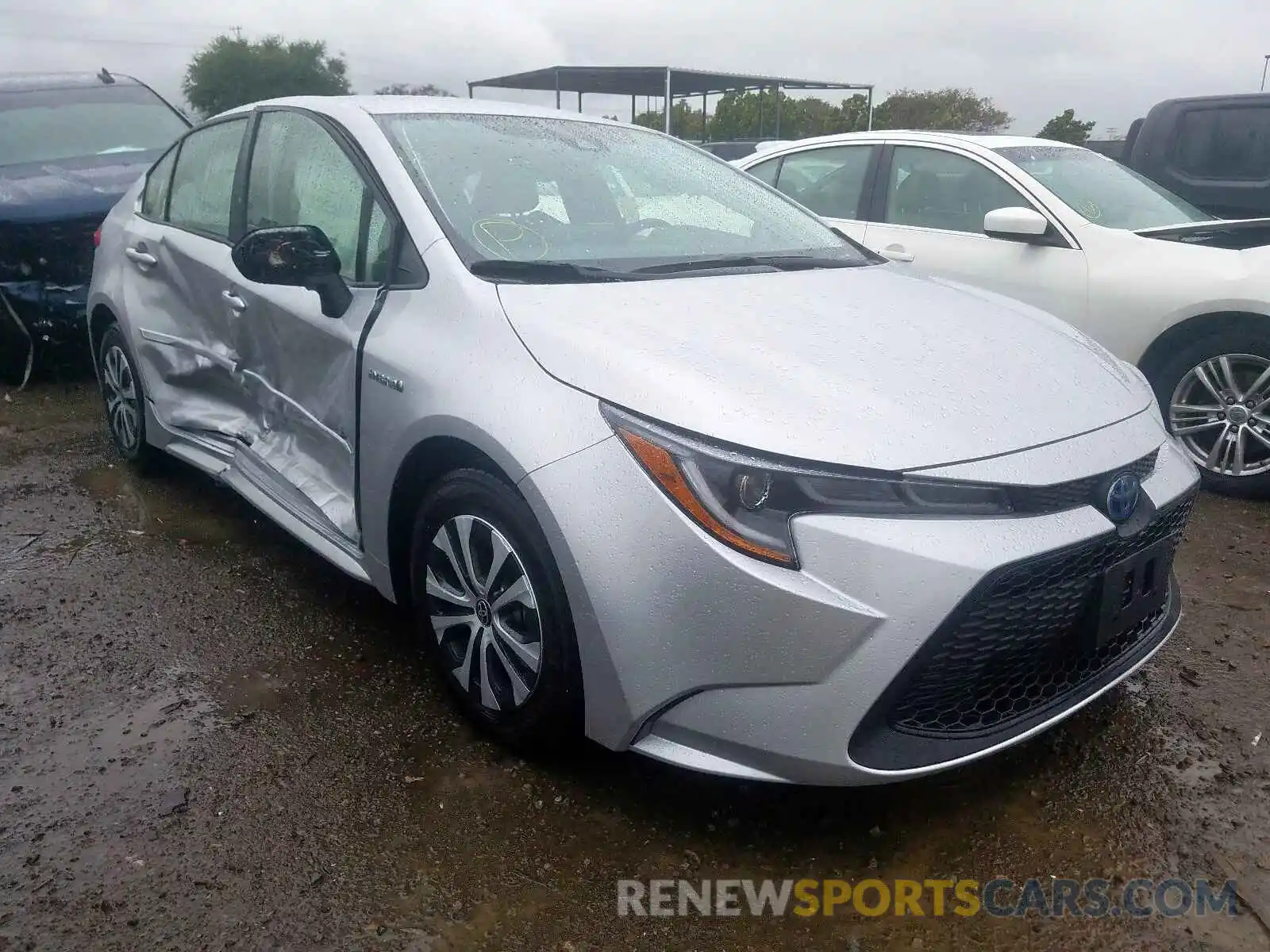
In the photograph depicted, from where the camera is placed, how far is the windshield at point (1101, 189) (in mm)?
4836

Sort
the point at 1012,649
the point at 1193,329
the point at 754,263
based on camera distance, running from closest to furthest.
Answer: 1. the point at 1012,649
2. the point at 754,263
3. the point at 1193,329

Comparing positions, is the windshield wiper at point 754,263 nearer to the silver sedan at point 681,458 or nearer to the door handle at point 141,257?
the silver sedan at point 681,458

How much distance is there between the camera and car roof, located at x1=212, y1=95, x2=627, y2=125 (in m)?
3.11

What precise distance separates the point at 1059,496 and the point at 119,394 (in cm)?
390

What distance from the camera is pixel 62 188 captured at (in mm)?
5867

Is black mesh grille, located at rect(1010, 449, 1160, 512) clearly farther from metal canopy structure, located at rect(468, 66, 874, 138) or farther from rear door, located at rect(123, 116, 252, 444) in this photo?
metal canopy structure, located at rect(468, 66, 874, 138)

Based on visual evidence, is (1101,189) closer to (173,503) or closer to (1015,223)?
(1015,223)

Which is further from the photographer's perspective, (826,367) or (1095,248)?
(1095,248)

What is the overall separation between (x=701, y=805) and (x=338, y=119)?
2196 mm

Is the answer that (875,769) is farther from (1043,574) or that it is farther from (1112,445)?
(1112,445)

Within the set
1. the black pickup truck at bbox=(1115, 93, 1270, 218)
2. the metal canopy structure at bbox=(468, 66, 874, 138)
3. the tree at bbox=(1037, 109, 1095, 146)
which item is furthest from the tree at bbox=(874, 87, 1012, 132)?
the black pickup truck at bbox=(1115, 93, 1270, 218)

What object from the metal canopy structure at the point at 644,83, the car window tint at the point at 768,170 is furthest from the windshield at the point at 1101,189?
the metal canopy structure at the point at 644,83

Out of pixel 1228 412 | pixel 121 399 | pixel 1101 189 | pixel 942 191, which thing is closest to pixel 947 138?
pixel 942 191

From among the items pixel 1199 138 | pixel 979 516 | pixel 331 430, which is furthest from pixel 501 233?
pixel 1199 138
